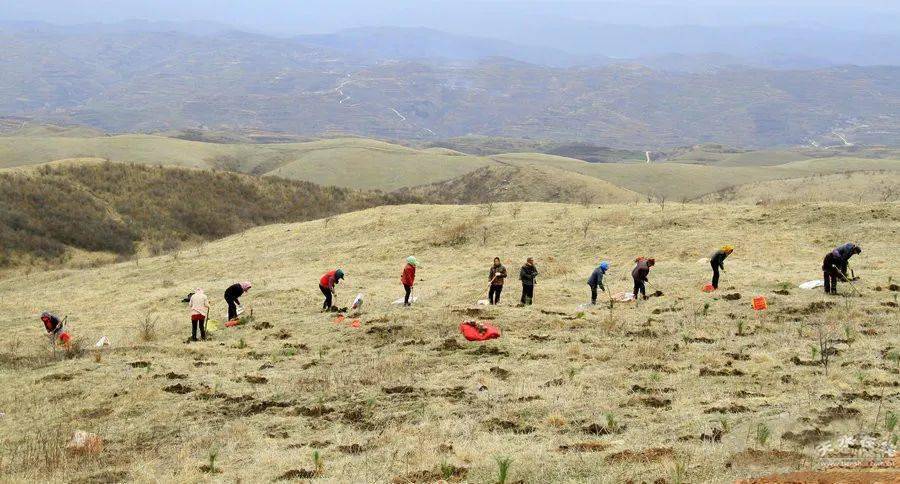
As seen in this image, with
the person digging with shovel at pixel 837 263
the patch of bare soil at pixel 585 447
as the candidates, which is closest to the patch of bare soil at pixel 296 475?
the patch of bare soil at pixel 585 447

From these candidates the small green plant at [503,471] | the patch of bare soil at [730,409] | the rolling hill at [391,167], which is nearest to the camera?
the small green plant at [503,471]

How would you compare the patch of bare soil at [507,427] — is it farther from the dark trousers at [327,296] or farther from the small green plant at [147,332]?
the small green plant at [147,332]

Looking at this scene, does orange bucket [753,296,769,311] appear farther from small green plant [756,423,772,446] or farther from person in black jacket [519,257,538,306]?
small green plant [756,423,772,446]

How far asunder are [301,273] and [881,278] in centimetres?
2106

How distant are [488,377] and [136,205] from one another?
54.3 metres

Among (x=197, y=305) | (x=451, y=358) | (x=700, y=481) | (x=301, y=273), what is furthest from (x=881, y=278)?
(x=301, y=273)

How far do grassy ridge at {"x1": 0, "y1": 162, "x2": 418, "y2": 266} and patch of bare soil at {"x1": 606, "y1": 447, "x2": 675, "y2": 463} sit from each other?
159 feet

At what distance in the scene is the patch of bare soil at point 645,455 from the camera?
9.32m

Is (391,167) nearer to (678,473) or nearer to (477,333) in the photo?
(477,333)

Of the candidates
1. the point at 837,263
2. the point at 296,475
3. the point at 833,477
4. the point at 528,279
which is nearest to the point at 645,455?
the point at 833,477

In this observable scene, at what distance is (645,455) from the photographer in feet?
31.0

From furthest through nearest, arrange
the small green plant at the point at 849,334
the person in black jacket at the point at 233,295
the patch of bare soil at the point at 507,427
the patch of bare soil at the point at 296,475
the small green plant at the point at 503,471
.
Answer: the person in black jacket at the point at 233,295
the small green plant at the point at 849,334
the patch of bare soil at the point at 507,427
the patch of bare soil at the point at 296,475
the small green plant at the point at 503,471

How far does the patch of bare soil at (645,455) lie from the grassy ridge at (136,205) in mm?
48316

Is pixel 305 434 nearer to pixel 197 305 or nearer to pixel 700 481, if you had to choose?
pixel 700 481
